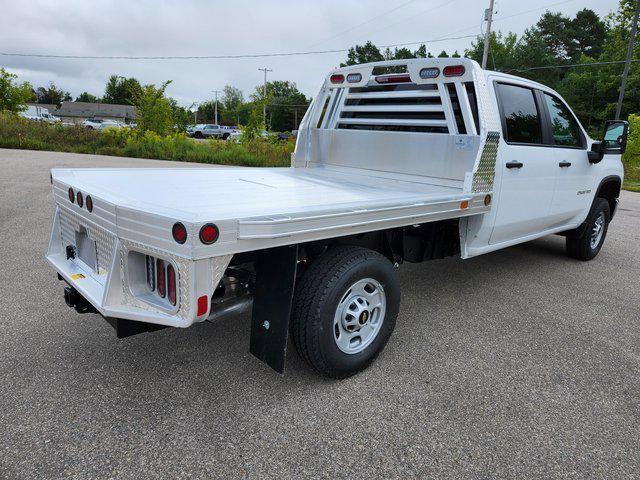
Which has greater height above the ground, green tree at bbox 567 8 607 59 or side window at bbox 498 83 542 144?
green tree at bbox 567 8 607 59

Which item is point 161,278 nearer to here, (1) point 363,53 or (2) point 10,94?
(2) point 10,94

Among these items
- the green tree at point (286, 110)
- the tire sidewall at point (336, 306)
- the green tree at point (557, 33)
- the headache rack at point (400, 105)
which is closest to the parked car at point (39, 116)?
the headache rack at point (400, 105)

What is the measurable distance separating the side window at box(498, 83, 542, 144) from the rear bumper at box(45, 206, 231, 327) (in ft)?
9.90

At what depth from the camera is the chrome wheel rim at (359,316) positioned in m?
2.91

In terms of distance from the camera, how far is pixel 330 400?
2.82 metres

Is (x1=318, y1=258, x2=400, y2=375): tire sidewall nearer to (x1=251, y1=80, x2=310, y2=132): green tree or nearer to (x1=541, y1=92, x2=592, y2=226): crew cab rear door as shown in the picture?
(x1=541, y1=92, x2=592, y2=226): crew cab rear door

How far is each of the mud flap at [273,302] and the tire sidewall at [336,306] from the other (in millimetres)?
235

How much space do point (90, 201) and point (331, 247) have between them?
1406 mm

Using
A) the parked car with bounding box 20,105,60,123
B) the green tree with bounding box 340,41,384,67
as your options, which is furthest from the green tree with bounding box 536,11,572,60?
the parked car with bounding box 20,105,60,123

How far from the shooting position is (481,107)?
377cm

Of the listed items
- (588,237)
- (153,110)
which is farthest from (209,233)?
(153,110)

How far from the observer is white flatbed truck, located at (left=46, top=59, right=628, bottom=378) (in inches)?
91.8

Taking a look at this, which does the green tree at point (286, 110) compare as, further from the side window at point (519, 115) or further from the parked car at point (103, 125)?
the side window at point (519, 115)

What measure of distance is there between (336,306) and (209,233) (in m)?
0.97
